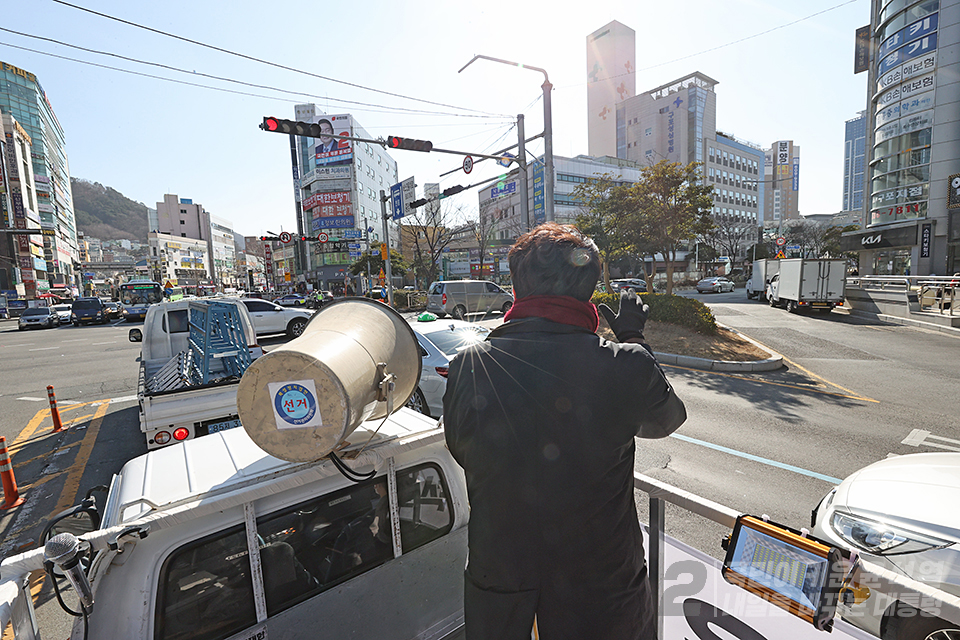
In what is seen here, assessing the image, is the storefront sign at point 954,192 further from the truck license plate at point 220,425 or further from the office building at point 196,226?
the office building at point 196,226

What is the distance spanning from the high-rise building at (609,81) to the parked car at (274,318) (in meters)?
98.3

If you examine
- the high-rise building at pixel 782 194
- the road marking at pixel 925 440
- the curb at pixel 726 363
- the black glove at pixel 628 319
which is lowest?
the road marking at pixel 925 440

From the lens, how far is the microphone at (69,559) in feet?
4.16

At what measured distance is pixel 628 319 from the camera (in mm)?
1812

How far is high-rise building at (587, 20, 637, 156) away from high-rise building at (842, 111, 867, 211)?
10238 centimetres

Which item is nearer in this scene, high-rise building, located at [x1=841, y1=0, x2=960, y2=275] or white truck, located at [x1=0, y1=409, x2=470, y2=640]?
white truck, located at [x1=0, y1=409, x2=470, y2=640]

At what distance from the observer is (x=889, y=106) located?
26188 mm

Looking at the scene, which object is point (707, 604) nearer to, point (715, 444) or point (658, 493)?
point (658, 493)

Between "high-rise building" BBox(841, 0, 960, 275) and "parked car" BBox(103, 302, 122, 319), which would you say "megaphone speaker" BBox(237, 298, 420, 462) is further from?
"parked car" BBox(103, 302, 122, 319)

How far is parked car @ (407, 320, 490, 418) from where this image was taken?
5.84 metres

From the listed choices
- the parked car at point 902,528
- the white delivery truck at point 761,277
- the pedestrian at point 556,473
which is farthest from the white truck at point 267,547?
the white delivery truck at point 761,277

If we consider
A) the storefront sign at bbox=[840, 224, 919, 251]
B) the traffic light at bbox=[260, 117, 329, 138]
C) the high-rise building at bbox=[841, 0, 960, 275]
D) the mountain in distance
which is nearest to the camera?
the traffic light at bbox=[260, 117, 329, 138]

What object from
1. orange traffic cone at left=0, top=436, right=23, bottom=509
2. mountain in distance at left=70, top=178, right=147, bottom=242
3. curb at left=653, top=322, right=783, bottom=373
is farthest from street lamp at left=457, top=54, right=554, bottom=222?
mountain in distance at left=70, top=178, right=147, bottom=242

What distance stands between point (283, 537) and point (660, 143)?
307 ft
